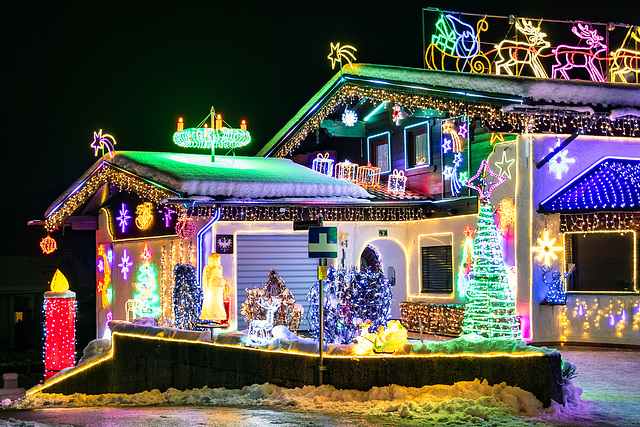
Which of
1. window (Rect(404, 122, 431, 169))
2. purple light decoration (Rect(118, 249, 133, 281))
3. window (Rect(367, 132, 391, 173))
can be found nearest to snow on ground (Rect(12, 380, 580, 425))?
window (Rect(404, 122, 431, 169))

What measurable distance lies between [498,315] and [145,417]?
6.49 meters

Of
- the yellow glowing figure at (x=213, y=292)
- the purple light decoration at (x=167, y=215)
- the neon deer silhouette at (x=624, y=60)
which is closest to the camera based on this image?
the yellow glowing figure at (x=213, y=292)

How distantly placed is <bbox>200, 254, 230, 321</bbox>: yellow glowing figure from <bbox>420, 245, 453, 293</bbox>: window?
19.9 ft

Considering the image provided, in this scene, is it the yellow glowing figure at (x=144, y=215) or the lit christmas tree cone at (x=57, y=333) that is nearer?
the lit christmas tree cone at (x=57, y=333)

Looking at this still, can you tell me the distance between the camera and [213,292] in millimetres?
17203

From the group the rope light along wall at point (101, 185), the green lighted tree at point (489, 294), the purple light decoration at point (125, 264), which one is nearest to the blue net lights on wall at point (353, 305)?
the green lighted tree at point (489, 294)

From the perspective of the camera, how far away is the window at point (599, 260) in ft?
57.3

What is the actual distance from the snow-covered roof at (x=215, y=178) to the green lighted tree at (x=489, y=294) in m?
5.85

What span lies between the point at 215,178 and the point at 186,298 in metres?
2.91

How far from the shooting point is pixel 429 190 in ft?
69.4

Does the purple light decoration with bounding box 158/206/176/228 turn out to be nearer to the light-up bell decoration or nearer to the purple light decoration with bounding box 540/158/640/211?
the light-up bell decoration

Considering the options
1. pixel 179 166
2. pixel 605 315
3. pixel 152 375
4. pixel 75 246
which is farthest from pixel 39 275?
pixel 605 315

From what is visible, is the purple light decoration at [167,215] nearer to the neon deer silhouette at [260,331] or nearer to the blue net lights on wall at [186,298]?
the blue net lights on wall at [186,298]

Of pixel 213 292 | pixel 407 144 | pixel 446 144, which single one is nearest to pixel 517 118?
pixel 446 144
